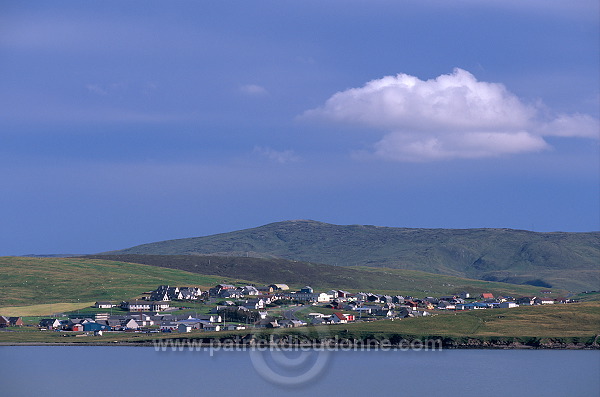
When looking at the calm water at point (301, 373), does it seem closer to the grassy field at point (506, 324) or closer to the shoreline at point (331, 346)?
the shoreline at point (331, 346)

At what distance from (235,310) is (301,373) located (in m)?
52.8

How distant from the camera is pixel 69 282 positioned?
16862cm

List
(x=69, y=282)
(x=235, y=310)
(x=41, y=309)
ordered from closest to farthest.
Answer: (x=235, y=310) < (x=41, y=309) < (x=69, y=282)

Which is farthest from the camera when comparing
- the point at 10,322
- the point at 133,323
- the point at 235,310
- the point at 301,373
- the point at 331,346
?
the point at 235,310

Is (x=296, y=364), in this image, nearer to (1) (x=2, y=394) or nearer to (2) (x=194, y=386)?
(2) (x=194, y=386)

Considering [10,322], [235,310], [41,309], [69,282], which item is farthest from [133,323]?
[69,282]

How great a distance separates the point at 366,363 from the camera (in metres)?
81.4

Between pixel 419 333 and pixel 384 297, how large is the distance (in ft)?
202

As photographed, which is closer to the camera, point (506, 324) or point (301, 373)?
point (301, 373)

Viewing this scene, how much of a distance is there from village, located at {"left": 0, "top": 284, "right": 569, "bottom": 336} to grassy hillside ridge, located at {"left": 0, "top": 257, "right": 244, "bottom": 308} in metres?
10.7

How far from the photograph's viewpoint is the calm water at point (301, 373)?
212 feet

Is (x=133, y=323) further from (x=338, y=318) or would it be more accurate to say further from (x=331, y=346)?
(x=331, y=346)

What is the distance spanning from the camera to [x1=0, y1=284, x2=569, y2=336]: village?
117812 mm

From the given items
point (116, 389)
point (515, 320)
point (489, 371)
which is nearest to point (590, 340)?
point (515, 320)
